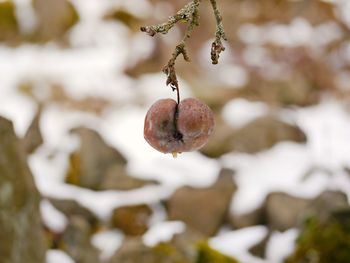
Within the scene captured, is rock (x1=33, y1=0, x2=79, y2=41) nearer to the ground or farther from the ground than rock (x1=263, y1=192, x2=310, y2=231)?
farther from the ground

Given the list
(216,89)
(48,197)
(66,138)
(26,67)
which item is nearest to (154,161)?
(66,138)

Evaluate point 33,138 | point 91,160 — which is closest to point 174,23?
point 33,138

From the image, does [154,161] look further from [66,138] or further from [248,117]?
[248,117]

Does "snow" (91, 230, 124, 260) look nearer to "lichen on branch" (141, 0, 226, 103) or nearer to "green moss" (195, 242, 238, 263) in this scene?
"green moss" (195, 242, 238, 263)

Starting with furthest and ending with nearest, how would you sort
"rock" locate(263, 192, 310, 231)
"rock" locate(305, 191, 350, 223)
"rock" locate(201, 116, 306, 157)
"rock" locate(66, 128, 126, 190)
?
1. "rock" locate(201, 116, 306, 157)
2. "rock" locate(66, 128, 126, 190)
3. "rock" locate(263, 192, 310, 231)
4. "rock" locate(305, 191, 350, 223)

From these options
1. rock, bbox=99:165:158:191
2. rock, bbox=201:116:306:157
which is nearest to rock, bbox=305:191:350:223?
rock, bbox=99:165:158:191

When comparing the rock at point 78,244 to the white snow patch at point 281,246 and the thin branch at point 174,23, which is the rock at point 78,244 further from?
the thin branch at point 174,23
